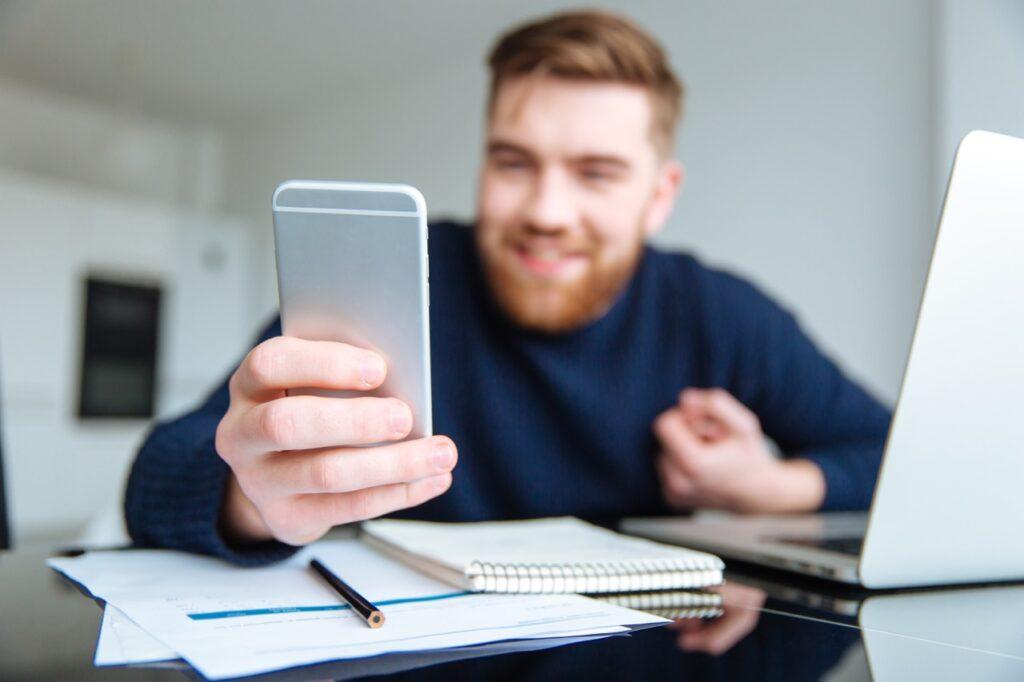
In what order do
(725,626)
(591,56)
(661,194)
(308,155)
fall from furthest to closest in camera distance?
1. (308,155)
2. (661,194)
3. (591,56)
4. (725,626)

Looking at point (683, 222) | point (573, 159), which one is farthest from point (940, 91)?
point (573, 159)

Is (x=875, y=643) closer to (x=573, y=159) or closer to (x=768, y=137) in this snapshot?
(x=573, y=159)

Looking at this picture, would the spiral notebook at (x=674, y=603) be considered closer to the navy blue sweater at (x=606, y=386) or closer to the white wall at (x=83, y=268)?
the navy blue sweater at (x=606, y=386)

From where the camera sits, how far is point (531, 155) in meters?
1.44

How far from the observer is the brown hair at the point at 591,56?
1436 mm

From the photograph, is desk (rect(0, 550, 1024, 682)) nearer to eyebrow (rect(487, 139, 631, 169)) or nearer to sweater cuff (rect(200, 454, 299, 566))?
sweater cuff (rect(200, 454, 299, 566))

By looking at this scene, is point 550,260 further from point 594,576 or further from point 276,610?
point 276,610

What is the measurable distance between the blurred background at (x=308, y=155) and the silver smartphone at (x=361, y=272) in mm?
909

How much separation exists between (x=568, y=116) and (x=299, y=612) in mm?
1110

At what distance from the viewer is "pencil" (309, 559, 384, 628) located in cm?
45

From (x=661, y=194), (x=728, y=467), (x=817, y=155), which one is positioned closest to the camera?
(x=728, y=467)

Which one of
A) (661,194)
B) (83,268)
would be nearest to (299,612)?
(661,194)

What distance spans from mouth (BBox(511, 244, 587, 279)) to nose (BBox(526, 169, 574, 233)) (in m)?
0.05

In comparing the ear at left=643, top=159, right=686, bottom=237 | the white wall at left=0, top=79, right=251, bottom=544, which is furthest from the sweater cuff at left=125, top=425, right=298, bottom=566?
the white wall at left=0, top=79, right=251, bottom=544
